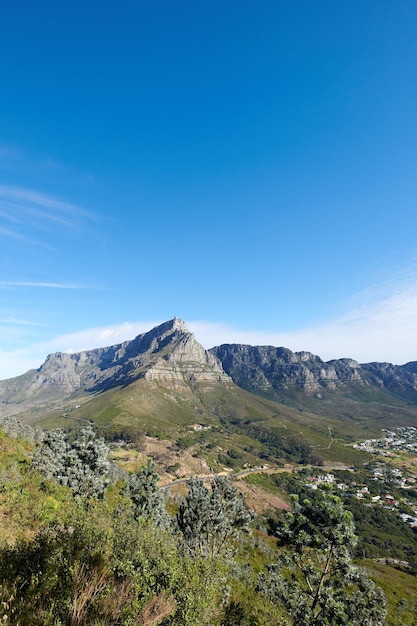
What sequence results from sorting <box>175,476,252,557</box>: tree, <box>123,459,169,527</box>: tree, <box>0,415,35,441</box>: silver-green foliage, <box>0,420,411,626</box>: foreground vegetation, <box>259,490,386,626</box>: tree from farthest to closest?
1. <box>0,415,35,441</box>: silver-green foliage
2. <box>175,476,252,557</box>: tree
3. <box>123,459,169,527</box>: tree
4. <box>259,490,386,626</box>: tree
5. <box>0,420,411,626</box>: foreground vegetation

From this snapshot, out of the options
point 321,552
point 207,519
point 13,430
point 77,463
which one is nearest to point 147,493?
point 207,519

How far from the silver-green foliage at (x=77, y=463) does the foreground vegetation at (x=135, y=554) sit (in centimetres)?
14

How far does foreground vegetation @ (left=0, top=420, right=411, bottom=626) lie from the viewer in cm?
1273

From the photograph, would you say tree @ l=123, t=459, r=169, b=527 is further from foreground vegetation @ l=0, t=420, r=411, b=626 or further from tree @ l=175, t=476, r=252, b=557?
tree @ l=175, t=476, r=252, b=557

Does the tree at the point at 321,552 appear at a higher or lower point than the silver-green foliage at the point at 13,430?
lower

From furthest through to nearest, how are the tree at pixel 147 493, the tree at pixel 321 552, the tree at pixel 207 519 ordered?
1. the tree at pixel 207 519
2. the tree at pixel 147 493
3. the tree at pixel 321 552

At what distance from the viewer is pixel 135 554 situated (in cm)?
1573

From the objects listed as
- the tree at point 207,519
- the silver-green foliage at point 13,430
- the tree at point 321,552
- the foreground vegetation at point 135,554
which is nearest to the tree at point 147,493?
the foreground vegetation at point 135,554

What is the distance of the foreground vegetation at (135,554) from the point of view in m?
12.7

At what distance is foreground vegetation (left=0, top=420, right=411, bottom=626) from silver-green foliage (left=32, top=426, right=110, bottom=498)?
14 centimetres

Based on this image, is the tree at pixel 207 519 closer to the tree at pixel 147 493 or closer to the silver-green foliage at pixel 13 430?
the tree at pixel 147 493

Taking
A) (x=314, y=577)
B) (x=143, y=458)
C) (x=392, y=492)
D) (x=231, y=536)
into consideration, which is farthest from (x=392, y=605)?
(x=392, y=492)

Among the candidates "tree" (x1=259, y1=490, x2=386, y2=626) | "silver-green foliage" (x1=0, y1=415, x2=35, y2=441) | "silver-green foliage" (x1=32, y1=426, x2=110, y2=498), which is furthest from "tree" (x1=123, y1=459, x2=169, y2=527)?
"silver-green foliage" (x1=0, y1=415, x2=35, y2=441)

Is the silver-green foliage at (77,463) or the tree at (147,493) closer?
the silver-green foliage at (77,463)
